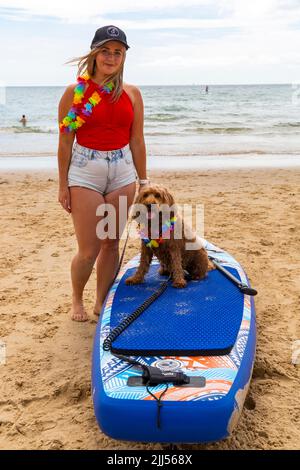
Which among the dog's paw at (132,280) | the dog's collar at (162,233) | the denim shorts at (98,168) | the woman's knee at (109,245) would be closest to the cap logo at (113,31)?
the denim shorts at (98,168)

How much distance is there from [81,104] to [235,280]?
1.93 metres

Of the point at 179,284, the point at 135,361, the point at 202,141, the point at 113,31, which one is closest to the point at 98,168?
the point at 113,31

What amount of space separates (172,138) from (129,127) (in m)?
15.7

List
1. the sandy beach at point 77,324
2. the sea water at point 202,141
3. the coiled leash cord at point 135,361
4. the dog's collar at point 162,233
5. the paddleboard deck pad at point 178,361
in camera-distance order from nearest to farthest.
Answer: the paddleboard deck pad at point 178,361 < the coiled leash cord at point 135,361 < the sandy beach at point 77,324 < the dog's collar at point 162,233 < the sea water at point 202,141

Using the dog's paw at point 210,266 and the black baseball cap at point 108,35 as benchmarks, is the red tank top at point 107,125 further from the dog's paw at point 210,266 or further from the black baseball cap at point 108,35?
the dog's paw at point 210,266

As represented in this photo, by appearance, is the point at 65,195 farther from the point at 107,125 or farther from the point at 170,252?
the point at 170,252

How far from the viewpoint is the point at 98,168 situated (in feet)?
12.8

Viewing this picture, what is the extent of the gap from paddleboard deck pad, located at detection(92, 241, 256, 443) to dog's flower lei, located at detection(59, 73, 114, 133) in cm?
140

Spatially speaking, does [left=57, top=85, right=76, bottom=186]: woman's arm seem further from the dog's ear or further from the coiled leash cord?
the coiled leash cord

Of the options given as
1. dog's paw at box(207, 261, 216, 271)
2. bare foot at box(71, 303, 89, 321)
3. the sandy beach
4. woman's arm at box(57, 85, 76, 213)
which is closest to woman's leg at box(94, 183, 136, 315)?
bare foot at box(71, 303, 89, 321)

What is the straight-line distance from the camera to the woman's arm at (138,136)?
4.04 meters

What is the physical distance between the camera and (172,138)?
19391 mm

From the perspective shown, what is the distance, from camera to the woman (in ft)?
12.3
